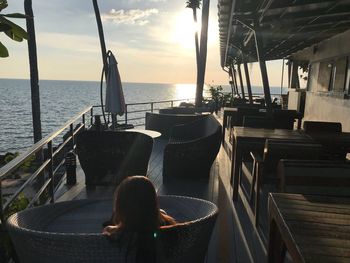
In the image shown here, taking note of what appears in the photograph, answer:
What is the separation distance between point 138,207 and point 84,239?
309 mm

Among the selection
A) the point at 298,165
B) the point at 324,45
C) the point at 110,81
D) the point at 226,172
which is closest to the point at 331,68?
the point at 324,45

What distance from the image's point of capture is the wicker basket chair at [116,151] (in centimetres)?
543

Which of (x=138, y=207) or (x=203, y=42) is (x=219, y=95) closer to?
(x=203, y=42)

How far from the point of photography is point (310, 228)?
1.95 meters

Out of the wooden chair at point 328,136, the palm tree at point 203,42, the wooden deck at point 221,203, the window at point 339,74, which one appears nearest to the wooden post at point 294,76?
the palm tree at point 203,42

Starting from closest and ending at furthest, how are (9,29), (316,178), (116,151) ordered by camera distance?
(9,29) → (316,178) → (116,151)

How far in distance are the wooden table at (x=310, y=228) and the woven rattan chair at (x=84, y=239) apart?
1.44 ft

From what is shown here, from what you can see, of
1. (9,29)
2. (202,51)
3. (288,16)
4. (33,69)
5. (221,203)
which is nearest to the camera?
(9,29)

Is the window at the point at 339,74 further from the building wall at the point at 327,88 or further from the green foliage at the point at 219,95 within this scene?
the green foliage at the point at 219,95

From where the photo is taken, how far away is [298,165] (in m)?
2.99

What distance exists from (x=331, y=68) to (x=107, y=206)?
9.02 metres

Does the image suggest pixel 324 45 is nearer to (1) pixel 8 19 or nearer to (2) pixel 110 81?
(2) pixel 110 81

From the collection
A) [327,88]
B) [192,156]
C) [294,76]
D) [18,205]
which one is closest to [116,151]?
[192,156]

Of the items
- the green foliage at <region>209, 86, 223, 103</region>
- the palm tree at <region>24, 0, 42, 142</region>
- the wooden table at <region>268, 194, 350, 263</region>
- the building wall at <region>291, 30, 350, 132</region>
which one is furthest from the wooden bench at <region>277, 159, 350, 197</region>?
the green foliage at <region>209, 86, 223, 103</region>
